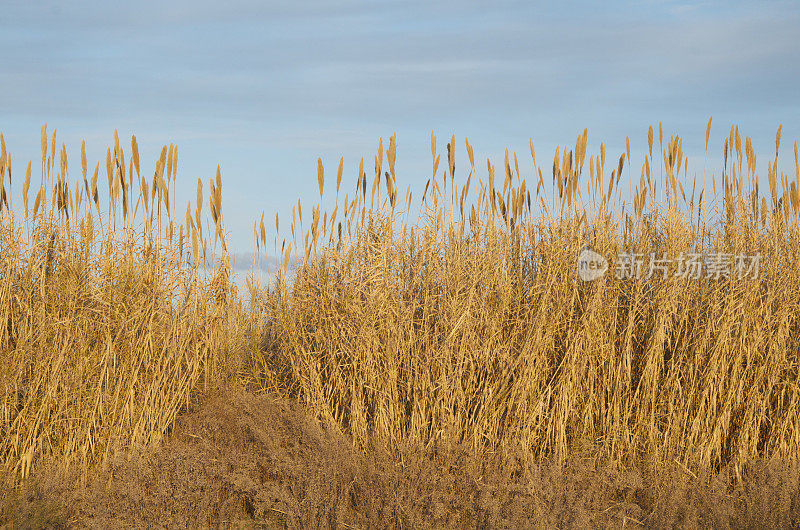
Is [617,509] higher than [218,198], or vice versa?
[218,198]

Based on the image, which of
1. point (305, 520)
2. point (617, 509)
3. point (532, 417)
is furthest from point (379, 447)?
point (617, 509)

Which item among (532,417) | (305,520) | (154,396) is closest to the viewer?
(305,520)

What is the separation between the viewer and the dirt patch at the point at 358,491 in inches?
112

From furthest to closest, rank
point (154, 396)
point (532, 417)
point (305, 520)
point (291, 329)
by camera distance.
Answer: point (291, 329), point (154, 396), point (532, 417), point (305, 520)

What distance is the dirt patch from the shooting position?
2.86 meters

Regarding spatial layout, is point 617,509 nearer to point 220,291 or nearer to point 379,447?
point 379,447

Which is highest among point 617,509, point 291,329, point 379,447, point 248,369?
point 291,329

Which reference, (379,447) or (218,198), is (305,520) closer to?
(379,447)

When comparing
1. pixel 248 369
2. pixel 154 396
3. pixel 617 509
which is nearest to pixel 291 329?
pixel 248 369

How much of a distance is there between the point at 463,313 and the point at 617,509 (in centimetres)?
121

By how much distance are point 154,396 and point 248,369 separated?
683 millimetres

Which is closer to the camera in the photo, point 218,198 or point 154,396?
point 154,396

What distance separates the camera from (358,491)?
3035 mm

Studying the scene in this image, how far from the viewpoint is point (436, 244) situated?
12.5 feet
